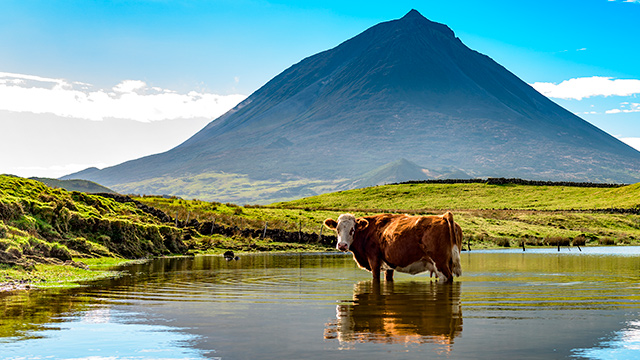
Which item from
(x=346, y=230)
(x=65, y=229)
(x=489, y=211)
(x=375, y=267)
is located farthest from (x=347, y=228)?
(x=489, y=211)

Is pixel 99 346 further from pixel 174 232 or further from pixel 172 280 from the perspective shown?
pixel 174 232

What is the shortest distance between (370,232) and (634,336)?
1189 centimetres

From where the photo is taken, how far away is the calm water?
9.48 metres

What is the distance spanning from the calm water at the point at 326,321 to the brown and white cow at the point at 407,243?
0.71 m

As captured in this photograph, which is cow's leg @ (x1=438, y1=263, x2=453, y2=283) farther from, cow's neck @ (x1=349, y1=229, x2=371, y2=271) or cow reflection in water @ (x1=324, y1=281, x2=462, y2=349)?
cow's neck @ (x1=349, y1=229, x2=371, y2=271)

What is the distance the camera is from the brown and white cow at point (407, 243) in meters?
19.1

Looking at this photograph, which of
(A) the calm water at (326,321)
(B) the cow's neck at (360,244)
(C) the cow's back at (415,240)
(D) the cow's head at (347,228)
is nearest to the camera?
(A) the calm water at (326,321)

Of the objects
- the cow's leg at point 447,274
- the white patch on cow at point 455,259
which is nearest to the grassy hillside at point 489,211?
the white patch on cow at point 455,259

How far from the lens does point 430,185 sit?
13450cm

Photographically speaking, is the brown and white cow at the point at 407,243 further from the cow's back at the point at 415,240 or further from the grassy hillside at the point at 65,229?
the grassy hillside at the point at 65,229

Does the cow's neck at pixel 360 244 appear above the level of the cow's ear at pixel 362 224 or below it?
below

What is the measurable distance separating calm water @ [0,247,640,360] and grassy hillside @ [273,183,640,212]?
3172 inches

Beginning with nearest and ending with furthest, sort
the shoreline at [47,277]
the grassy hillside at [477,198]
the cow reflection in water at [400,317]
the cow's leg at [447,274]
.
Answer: the cow reflection in water at [400,317], the shoreline at [47,277], the cow's leg at [447,274], the grassy hillside at [477,198]

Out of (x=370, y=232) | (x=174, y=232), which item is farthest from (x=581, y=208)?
(x=370, y=232)
